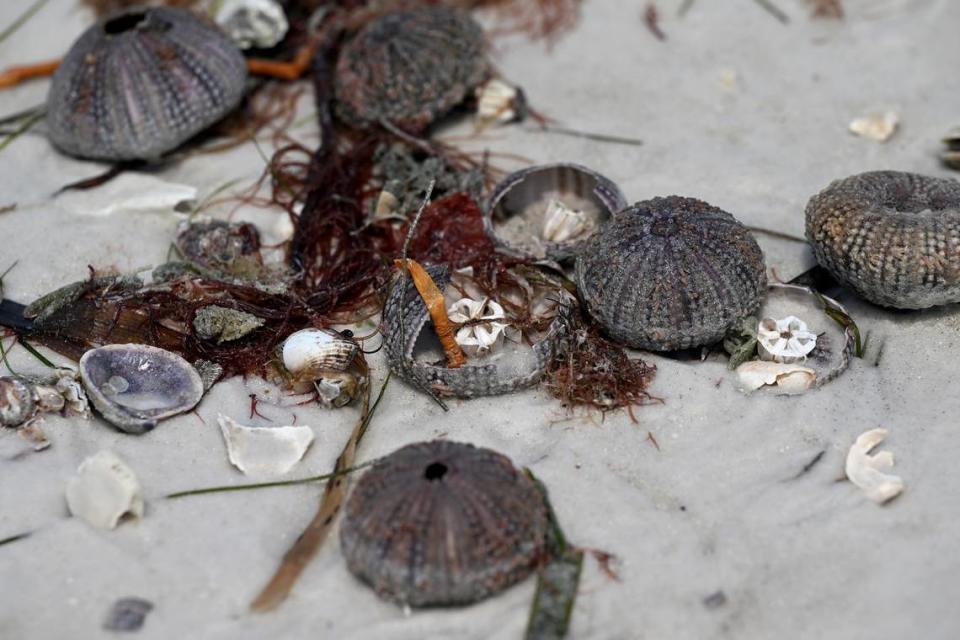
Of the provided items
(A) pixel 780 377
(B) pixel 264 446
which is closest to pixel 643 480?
(A) pixel 780 377

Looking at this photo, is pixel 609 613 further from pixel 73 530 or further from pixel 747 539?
pixel 73 530

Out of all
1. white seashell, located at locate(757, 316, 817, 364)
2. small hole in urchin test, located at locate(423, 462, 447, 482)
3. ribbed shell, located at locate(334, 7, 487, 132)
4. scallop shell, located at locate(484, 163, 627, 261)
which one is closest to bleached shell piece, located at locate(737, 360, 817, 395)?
white seashell, located at locate(757, 316, 817, 364)

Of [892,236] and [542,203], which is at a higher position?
[892,236]

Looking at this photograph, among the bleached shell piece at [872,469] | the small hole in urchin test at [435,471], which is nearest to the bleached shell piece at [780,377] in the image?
the bleached shell piece at [872,469]

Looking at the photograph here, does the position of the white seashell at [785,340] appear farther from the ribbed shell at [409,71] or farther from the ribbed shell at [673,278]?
the ribbed shell at [409,71]

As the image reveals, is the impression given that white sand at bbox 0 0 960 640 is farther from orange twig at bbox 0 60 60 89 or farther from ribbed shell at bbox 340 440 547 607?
orange twig at bbox 0 60 60 89

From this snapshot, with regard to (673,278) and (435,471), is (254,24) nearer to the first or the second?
(673,278)
